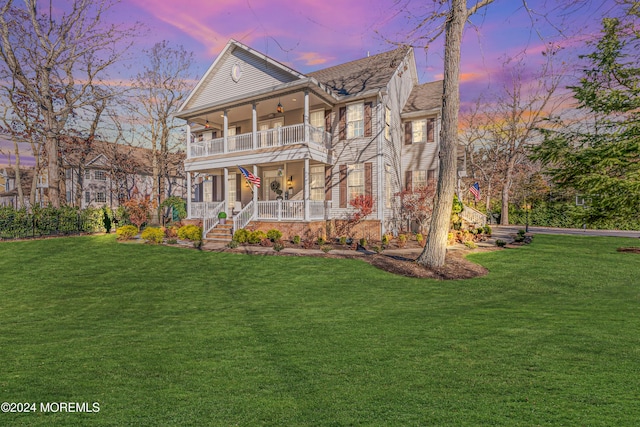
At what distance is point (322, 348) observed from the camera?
14.4ft

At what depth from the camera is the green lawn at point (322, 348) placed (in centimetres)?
285

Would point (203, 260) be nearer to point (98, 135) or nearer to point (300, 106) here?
point (300, 106)

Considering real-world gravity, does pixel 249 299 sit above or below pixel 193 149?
below

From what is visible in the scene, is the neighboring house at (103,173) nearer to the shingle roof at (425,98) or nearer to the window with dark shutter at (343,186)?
the window with dark shutter at (343,186)

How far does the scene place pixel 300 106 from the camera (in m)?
17.9

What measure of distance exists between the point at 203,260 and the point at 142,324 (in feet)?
19.7

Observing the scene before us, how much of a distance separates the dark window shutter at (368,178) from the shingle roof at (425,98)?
4.93 metres

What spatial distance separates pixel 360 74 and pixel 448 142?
10670 millimetres

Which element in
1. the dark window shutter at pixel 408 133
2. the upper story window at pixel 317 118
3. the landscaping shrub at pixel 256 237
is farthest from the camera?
the dark window shutter at pixel 408 133

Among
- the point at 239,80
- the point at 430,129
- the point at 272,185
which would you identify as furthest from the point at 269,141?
the point at 430,129

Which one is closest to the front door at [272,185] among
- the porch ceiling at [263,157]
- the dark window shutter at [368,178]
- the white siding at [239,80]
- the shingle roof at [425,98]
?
the porch ceiling at [263,157]

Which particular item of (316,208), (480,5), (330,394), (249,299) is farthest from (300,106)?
(330,394)

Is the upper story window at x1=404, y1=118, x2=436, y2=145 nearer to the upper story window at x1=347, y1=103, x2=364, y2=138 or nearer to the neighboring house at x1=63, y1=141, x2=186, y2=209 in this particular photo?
the upper story window at x1=347, y1=103, x2=364, y2=138

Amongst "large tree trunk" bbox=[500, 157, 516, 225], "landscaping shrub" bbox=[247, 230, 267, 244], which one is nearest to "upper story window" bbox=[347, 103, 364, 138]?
"landscaping shrub" bbox=[247, 230, 267, 244]
